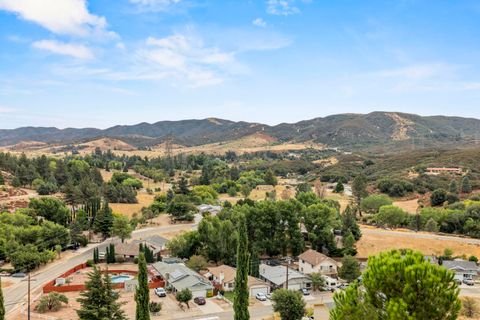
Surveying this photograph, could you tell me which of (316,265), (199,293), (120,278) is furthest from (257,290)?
(120,278)

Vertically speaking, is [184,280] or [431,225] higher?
[431,225]

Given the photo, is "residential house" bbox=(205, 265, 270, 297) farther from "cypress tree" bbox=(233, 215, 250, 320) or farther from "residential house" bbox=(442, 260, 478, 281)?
"residential house" bbox=(442, 260, 478, 281)

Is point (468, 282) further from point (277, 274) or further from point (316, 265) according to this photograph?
point (277, 274)

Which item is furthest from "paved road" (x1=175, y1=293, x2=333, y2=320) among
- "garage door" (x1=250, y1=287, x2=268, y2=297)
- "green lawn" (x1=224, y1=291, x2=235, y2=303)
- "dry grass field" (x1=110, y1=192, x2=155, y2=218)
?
"dry grass field" (x1=110, y1=192, x2=155, y2=218)

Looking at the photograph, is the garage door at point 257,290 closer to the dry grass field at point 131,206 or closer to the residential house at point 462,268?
the residential house at point 462,268

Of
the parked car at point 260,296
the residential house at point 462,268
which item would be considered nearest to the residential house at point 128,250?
the parked car at point 260,296

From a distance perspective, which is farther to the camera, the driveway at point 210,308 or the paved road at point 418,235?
the paved road at point 418,235
